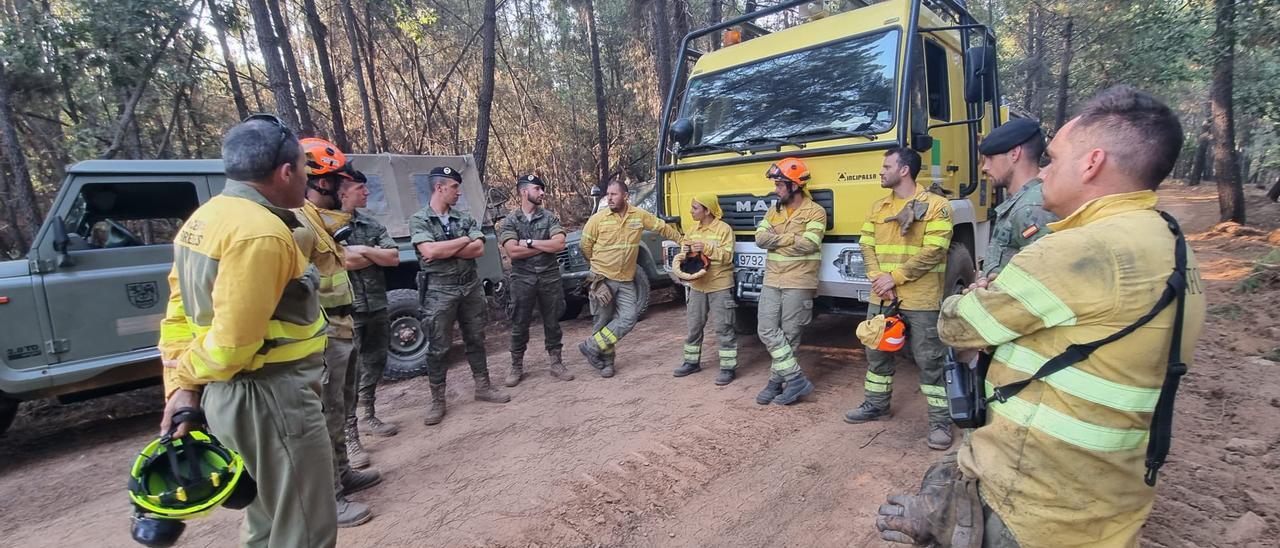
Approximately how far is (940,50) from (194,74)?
10.9 meters

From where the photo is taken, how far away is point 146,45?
8336 mm

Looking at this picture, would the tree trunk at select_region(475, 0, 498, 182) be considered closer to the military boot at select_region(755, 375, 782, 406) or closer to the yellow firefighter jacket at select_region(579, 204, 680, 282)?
the yellow firefighter jacket at select_region(579, 204, 680, 282)

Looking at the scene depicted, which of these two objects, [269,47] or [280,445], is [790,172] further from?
[269,47]

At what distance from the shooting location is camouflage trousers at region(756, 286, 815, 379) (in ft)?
13.9

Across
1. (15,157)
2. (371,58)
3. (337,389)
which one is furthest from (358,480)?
(371,58)

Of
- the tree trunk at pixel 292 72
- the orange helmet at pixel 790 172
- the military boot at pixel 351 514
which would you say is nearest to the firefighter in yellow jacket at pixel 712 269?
the orange helmet at pixel 790 172

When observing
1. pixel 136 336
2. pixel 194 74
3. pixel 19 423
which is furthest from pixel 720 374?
pixel 194 74

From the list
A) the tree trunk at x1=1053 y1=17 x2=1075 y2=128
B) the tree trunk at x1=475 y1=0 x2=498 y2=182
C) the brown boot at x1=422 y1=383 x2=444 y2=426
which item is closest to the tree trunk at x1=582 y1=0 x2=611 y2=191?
the tree trunk at x1=475 y1=0 x2=498 y2=182

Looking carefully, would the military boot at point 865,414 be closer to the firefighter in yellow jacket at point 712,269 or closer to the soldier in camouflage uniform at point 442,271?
the firefighter in yellow jacket at point 712,269

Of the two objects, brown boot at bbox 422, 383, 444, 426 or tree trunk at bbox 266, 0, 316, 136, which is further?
tree trunk at bbox 266, 0, 316, 136

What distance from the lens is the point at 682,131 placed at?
4.96m

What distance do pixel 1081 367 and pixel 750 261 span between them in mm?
3366

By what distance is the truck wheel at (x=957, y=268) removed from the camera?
431 centimetres

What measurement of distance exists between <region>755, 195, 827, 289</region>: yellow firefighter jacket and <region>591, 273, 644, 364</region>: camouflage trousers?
135cm
